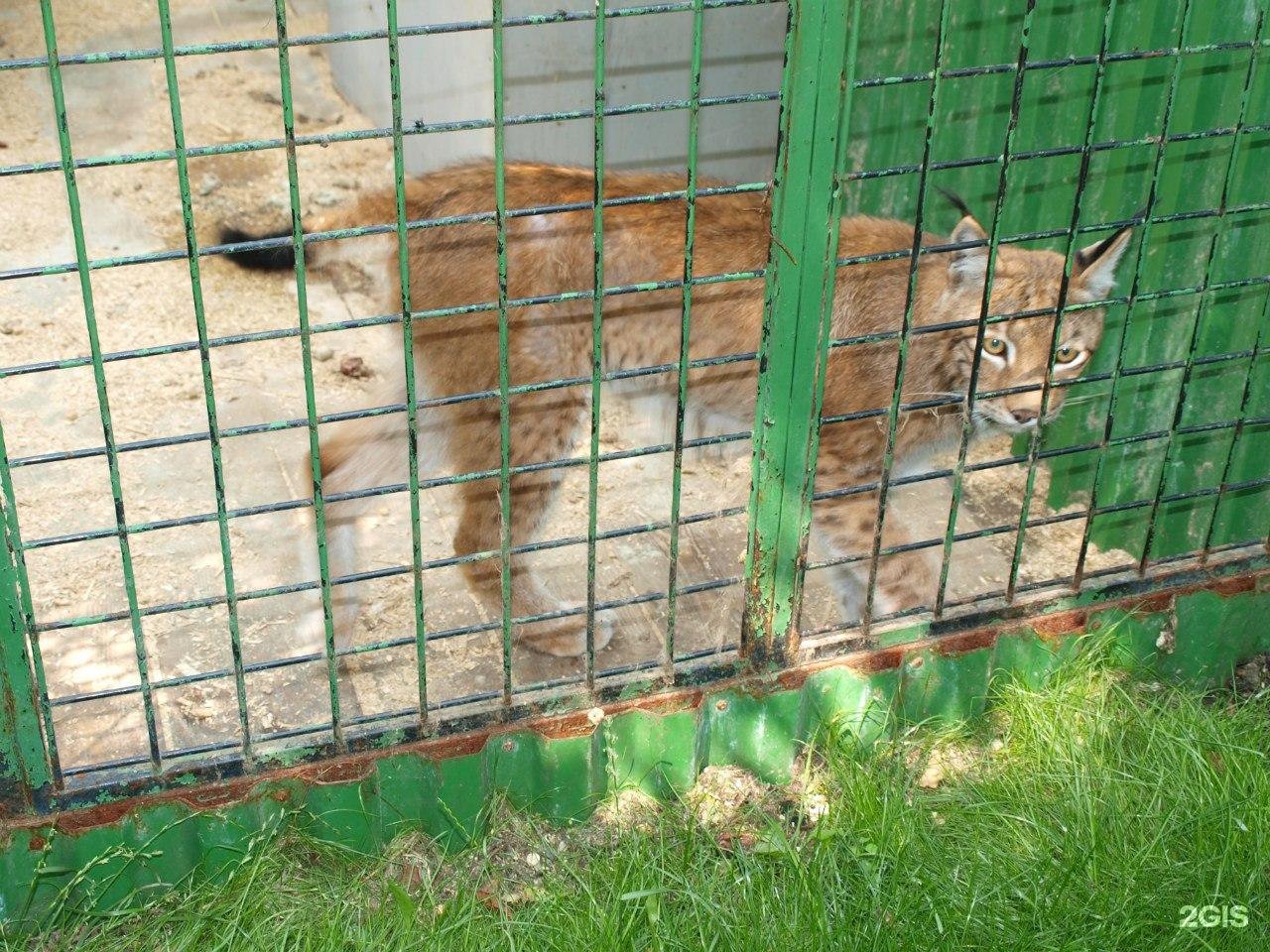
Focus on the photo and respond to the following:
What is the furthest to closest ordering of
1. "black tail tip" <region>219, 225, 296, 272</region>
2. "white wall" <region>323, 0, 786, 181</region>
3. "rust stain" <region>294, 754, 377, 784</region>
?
"white wall" <region>323, 0, 786, 181</region>
"black tail tip" <region>219, 225, 296, 272</region>
"rust stain" <region>294, 754, 377, 784</region>

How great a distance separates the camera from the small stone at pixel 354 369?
5.73 metres

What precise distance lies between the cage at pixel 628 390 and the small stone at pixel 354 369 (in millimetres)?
15

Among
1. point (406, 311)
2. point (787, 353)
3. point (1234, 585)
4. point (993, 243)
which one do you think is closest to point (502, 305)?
point (406, 311)

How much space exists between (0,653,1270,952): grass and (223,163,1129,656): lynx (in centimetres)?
76

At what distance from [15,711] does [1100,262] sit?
10.0ft

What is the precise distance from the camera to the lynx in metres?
3.98

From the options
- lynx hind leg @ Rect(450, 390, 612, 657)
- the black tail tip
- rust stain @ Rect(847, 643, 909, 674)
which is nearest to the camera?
the black tail tip

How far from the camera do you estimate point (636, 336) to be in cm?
429

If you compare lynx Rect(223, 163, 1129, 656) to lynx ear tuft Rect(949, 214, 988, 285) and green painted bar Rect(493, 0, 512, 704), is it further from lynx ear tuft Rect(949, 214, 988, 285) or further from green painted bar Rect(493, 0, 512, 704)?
green painted bar Rect(493, 0, 512, 704)

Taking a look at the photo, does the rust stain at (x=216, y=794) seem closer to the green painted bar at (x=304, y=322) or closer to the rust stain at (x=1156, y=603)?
the green painted bar at (x=304, y=322)

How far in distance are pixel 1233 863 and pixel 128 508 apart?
3.62 meters

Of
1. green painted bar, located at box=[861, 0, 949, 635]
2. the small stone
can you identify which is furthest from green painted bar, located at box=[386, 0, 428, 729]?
the small stone

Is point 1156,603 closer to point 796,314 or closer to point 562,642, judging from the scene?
point 796,314

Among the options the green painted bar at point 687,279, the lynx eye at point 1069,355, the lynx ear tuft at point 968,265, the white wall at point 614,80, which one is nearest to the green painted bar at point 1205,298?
the lynx eye at point 1069,355
